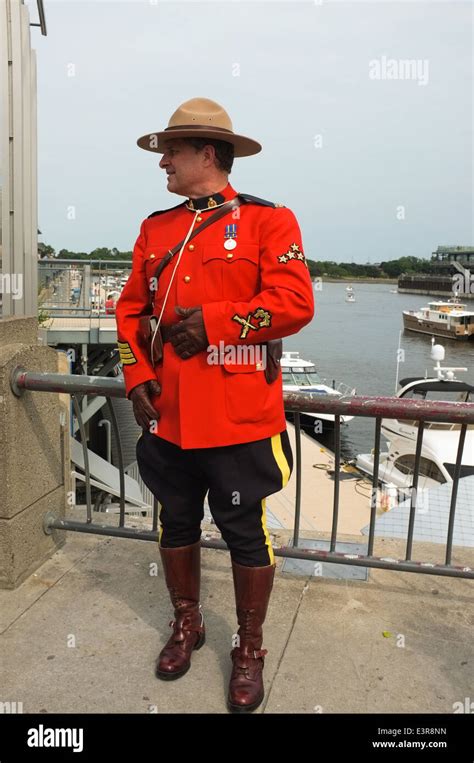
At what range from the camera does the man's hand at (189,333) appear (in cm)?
229

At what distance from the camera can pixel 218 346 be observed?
7.61 ft

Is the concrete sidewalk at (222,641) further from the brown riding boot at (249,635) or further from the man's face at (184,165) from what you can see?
the man's face at (184,165)

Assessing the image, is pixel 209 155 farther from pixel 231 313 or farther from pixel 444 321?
pixel 444 321

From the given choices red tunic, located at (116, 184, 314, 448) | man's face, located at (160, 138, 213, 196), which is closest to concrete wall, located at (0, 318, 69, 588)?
red tunic, located at (116, 184, 314, 448)

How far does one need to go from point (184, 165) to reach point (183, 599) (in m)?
1.74

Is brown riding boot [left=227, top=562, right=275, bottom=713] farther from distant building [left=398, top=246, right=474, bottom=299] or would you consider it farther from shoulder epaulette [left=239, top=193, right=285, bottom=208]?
distant building [left=398, top=246, right=474, bottom=299]

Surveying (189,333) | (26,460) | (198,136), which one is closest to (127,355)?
(189,333)

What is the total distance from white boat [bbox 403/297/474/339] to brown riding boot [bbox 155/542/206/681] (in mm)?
61776

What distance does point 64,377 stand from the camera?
334 cm

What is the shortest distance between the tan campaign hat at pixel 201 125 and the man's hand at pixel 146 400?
2.98ft

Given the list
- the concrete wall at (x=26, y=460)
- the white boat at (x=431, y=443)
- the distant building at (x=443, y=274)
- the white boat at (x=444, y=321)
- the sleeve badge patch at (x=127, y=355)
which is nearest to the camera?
the sleeve badge patch at (x=127, y=355)

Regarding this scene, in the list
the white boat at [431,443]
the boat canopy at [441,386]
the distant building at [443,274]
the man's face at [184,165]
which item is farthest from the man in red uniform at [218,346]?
the distant building at [443,274]

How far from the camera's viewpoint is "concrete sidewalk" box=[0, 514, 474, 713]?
8.25 feet
